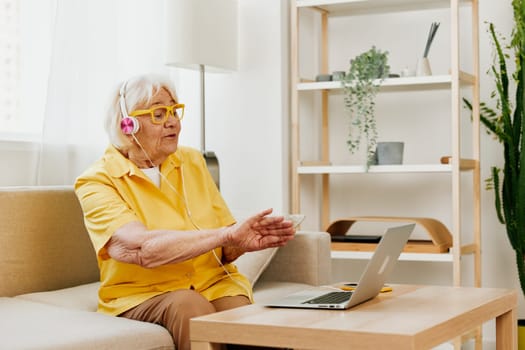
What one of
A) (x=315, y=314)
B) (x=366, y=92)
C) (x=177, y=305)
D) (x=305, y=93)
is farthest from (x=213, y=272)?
(x=305, y=93)

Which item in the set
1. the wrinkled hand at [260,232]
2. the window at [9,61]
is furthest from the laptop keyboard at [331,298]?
the window at [9,61]

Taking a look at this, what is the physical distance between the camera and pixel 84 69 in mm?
3348

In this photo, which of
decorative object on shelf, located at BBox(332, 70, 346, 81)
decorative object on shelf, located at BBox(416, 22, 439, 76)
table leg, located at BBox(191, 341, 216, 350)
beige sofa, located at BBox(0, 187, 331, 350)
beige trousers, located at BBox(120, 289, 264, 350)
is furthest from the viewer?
decorative object on shelf, located at BBox(332, 70, 346, 81)

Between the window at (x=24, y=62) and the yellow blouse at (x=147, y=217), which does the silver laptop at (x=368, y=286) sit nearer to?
the yellow blouse at (x=147, y=217)

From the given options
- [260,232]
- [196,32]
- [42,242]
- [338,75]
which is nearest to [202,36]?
[196,32]

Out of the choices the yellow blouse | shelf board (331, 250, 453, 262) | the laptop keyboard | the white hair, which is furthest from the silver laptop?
shelf board (331, 250, 453, 262)

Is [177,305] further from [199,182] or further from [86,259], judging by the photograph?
[86,259]

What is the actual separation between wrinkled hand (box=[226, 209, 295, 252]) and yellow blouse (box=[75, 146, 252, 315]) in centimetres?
26

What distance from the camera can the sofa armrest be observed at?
117 inches

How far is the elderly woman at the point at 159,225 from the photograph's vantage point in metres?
2.23

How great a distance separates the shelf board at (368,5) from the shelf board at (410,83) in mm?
360

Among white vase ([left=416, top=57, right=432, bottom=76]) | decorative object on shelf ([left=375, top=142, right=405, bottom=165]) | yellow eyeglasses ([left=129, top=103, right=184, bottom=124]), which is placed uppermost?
white vase ([left=416, top=57, right=432, bottom=76])

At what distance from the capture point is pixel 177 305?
225 centimetres

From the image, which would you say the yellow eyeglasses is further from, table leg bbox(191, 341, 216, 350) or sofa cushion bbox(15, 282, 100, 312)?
table leg bbox(191, 341, 216, 350)
